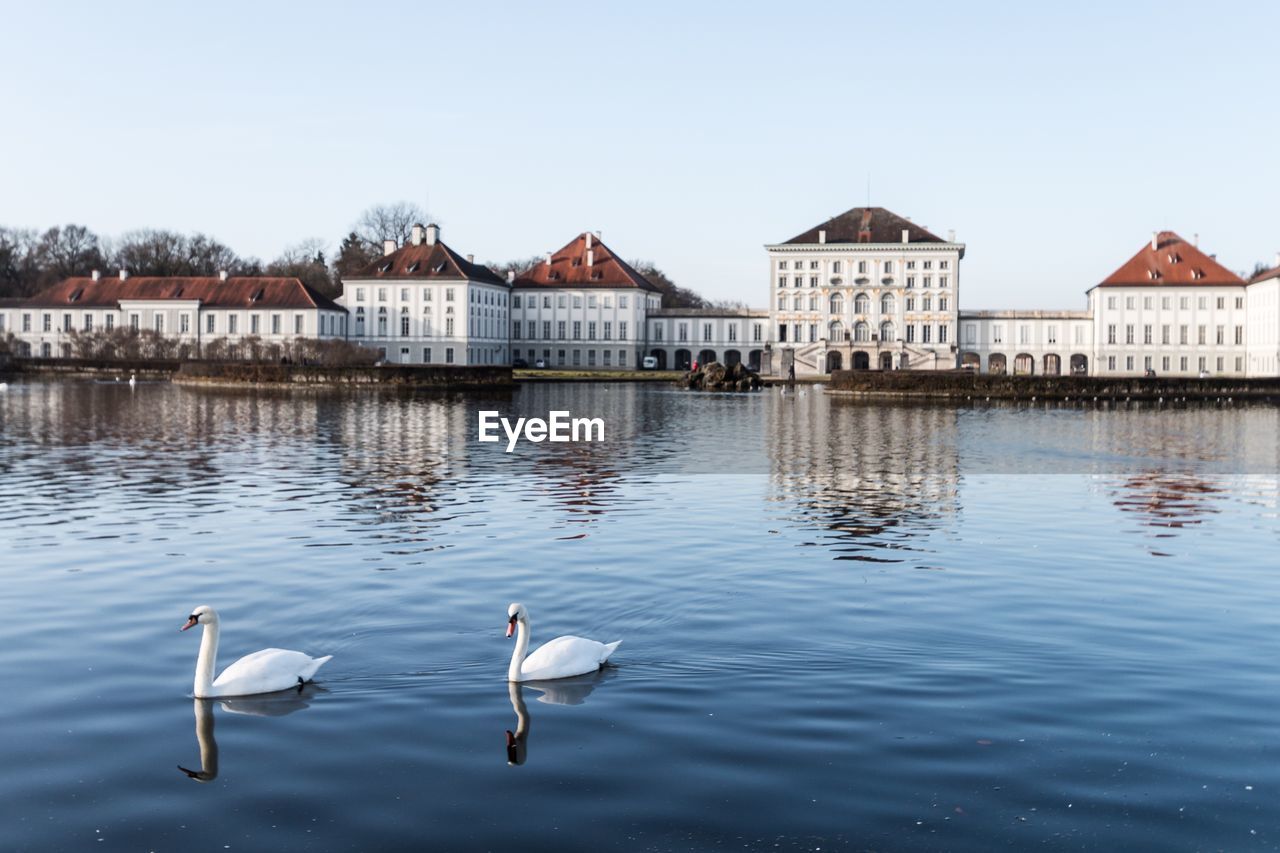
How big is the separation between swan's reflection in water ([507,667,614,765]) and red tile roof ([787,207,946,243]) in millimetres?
127327

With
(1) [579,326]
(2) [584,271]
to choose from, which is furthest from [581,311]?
(2) [584,271]

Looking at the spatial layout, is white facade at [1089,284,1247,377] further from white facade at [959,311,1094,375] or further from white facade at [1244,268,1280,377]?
white facade at [959,311,1094,375]

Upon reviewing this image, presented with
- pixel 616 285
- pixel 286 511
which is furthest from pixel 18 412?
pixel 616 285

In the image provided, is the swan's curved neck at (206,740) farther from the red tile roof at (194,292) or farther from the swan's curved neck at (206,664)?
the red tile roof at (194,292)

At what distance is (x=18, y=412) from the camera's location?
52.0 metres

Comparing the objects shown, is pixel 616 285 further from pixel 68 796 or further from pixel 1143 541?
pixel 68 796

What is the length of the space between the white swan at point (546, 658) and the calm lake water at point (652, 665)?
0.16 m

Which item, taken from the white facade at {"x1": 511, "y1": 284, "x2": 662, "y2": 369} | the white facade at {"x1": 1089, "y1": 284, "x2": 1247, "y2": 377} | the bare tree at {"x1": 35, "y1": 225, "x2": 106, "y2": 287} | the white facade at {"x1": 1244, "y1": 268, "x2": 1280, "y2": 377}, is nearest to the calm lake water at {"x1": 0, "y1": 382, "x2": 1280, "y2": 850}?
the white facade at {"x1": 1244, "y1": 268, "x2": 1280, "y2": 377}

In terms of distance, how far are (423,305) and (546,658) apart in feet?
400

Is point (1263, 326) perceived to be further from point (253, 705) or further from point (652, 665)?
point (253, 705)

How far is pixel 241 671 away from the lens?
10.8 m

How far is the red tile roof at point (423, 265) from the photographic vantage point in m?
129

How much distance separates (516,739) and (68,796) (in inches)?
120

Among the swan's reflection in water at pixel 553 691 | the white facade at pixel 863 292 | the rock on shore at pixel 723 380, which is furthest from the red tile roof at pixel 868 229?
the swan's reflection in water at pixel 553 691
